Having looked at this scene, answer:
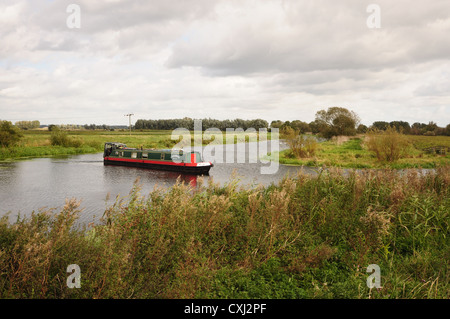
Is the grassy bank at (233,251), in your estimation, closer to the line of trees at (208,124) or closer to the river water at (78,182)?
the river water at (78,182)

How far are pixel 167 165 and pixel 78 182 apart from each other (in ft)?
23.4

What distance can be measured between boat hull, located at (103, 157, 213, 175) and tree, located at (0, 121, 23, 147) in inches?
505

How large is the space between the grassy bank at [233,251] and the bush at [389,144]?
19.7 metres

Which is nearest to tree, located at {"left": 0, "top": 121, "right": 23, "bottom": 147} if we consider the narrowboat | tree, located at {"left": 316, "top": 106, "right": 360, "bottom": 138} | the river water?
the river water

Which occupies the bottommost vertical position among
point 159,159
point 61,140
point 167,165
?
point 167,165

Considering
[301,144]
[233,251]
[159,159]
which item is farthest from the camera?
[301,144]

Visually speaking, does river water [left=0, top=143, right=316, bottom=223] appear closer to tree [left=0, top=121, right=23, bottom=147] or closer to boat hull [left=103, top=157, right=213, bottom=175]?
boat hull [left=103, top=157, right=213, bottom=175]

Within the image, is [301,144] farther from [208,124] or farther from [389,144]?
[208,124]

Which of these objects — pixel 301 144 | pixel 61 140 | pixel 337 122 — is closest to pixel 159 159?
pixel 301 144

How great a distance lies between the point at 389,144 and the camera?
25984 mm

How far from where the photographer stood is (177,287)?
4.41 meters

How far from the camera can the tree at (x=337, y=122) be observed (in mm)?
52219
